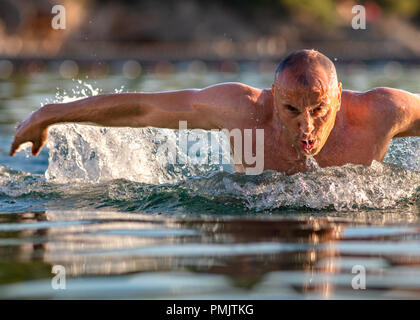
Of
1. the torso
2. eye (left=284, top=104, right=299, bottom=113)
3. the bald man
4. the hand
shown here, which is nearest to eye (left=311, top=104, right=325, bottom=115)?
eye (left=284, top=104, right=299, bottom=113)

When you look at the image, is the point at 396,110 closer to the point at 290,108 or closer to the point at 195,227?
the point at 290,108

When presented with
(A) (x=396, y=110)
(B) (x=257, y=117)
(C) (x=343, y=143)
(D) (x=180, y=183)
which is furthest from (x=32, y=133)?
(A) (x=396, y=110)

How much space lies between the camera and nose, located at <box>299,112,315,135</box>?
4461 millimetres

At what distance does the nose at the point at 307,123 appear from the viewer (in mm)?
4461

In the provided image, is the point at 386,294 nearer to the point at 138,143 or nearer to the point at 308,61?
the point at 308,61

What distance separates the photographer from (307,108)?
4469mm

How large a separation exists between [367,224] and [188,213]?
1094 mm

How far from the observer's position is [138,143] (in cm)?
684

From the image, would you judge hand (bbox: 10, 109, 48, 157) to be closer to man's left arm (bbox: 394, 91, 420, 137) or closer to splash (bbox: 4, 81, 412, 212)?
splash (bbox: 4, 81, 412, 212)

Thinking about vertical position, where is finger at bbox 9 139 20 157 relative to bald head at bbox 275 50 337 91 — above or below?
below

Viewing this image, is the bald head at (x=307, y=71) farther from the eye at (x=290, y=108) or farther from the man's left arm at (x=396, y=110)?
the man's left arm at (x=396, y=110)

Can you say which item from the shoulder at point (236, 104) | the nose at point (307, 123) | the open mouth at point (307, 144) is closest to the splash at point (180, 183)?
the shoulder at point (236, 104)

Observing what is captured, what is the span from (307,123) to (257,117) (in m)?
0.66

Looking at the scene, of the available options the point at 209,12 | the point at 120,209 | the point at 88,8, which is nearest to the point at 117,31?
the point at 88,8
